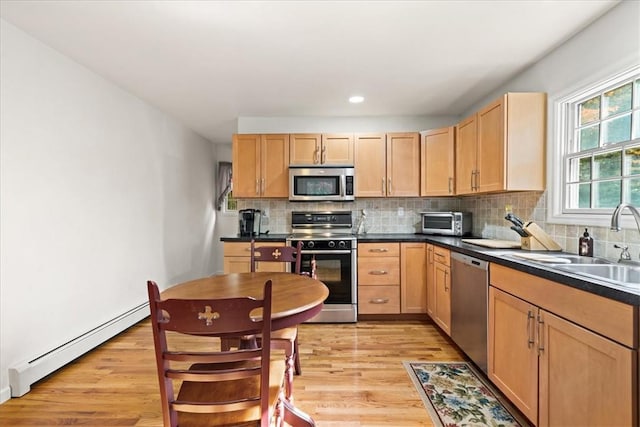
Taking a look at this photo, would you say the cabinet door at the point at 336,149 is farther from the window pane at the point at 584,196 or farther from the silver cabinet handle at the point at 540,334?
the silver cabinet handle at the point at 540,334

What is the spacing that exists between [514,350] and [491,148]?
1.64 m

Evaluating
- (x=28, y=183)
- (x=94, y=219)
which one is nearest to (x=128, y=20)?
(x=28, y=183)

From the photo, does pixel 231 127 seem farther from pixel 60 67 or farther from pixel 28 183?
pixel 28 183

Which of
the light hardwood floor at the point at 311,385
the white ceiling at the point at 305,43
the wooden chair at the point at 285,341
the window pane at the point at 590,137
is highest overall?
the white ceiling at the point at 305,43

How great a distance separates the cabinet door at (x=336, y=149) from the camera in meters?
3.87

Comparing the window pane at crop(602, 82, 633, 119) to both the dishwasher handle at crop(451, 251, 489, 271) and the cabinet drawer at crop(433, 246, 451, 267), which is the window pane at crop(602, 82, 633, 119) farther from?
the cabinet drawer at crop(433, 246, 451, 267)

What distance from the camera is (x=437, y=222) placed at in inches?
148

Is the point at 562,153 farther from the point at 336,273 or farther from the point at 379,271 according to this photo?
the point at 336,273

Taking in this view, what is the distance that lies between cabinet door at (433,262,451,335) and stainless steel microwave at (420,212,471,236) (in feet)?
1.96

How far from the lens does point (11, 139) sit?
82.0 inches

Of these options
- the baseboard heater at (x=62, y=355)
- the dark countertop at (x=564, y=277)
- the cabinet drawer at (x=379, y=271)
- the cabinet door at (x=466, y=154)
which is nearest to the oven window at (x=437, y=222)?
the cabinet door at (x=466, y=154)

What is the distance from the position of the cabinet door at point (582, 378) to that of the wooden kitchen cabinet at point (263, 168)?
117 inches

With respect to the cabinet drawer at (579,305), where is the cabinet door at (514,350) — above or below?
below

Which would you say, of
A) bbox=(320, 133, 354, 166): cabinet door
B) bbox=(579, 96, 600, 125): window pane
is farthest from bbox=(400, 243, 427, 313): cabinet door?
bbox=(579, 96, 600, 125): window pane
